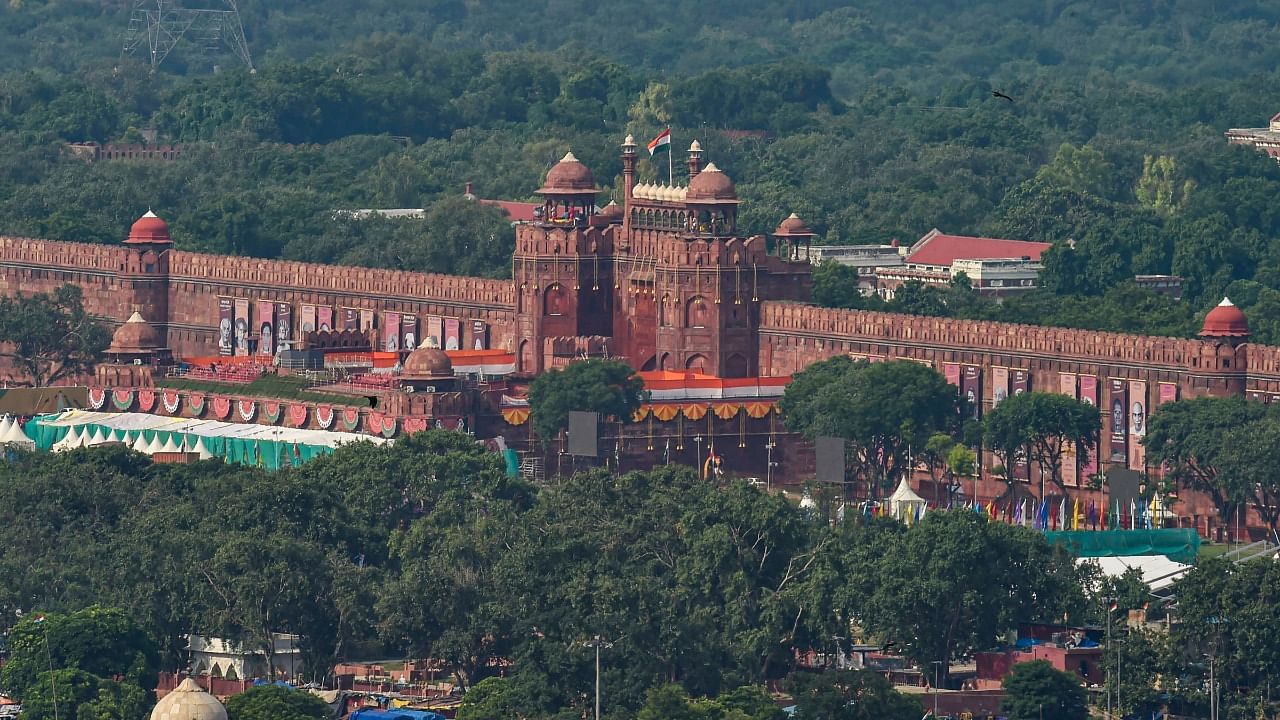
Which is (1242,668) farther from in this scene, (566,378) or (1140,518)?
(566,378)

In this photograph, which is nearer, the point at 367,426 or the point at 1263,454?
the point at 1263,454

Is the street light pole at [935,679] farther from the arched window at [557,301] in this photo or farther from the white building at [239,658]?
the arched window at [557,301]

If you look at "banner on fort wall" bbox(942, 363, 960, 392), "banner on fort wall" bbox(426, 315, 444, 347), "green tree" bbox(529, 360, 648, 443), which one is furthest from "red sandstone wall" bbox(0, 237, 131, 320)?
"banner on fort wall" bbox(942, 363, 960, 392)

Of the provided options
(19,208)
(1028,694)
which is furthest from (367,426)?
(19,208)

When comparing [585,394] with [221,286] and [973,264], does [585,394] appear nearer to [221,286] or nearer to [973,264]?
[221,286]

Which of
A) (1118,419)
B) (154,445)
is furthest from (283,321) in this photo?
(1118,419)

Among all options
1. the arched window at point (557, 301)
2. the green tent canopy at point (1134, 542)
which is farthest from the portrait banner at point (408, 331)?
the green tent canopy at point (1134, 542)
